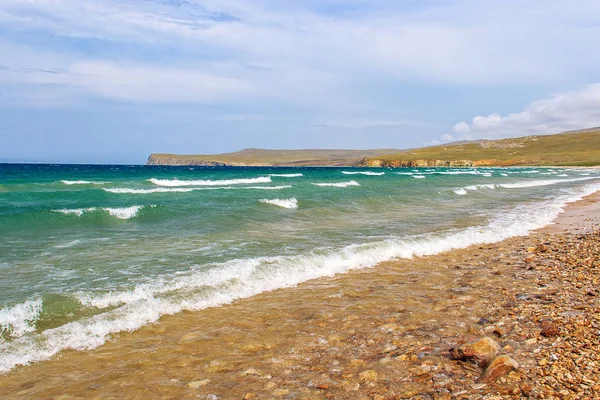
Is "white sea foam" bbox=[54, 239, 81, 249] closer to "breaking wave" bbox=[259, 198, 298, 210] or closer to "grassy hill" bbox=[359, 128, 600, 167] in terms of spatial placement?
"breaking wave" bbox=[259, 198, 298, 210]

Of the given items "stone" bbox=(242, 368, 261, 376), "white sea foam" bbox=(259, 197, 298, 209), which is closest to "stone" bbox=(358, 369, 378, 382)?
"stone" bbox=(242, 368, 261, 376)

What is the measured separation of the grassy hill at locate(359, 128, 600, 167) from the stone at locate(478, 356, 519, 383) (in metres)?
135

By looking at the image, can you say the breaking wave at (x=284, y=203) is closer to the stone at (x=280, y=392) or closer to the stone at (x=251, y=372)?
the stone at (x=251, y=372)

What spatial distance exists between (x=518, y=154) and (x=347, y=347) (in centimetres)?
16503

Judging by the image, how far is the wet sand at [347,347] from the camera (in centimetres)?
455

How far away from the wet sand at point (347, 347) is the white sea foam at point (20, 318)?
1444 millimetres

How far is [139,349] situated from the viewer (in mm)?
5789

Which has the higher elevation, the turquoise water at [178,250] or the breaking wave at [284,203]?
the breaking wave at [284,203]

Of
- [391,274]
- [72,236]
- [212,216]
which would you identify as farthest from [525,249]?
[72,236]

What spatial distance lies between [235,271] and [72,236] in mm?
7933

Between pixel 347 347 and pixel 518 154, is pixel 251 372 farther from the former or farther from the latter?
pixel 518 154

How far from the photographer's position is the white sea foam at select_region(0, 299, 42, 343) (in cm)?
643

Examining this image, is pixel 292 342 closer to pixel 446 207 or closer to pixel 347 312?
pixel 347 312

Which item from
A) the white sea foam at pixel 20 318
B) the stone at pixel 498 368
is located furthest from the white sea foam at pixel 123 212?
the stone at pixel 498 368
